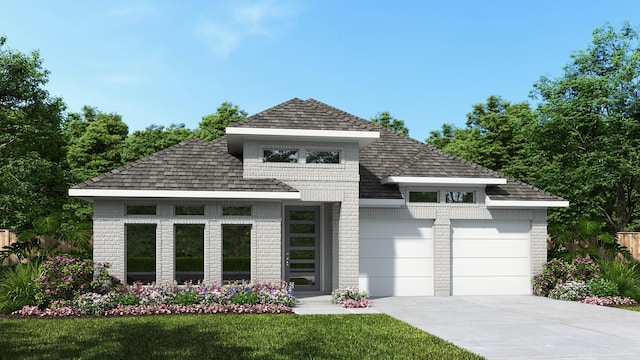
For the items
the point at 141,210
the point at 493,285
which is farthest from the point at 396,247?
the point at 141,210

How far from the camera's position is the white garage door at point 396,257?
764 inches

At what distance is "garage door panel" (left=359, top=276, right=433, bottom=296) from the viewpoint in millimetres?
19375

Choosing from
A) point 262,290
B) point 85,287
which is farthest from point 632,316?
point 85,287

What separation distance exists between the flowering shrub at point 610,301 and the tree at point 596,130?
8778mm

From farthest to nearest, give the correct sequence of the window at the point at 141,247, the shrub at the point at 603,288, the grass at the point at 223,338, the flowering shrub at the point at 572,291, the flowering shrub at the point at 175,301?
the window at the point at 141,247 → the flowering shrub at the point at 572,291 → the shrub at the point at 603,288 → the flowering shrub at the point at 175,301 → the grass at the point at 223,338

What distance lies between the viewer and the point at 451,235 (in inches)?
792

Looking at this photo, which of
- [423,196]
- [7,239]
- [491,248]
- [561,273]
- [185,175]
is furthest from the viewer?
[7,239]

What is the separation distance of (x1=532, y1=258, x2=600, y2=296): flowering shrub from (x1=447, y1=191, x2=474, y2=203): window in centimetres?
334

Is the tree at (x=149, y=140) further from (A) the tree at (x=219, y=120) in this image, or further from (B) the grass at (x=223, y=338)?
(B) the grass at (x=223, y=338)

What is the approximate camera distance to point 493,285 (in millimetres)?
20344

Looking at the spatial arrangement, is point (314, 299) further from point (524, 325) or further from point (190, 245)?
point (190, 245)

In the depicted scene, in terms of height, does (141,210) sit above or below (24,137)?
below

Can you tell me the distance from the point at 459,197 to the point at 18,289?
1364 centimetres

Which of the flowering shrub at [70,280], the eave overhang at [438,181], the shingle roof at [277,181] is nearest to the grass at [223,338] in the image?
the flowering shrub at [70,280]
